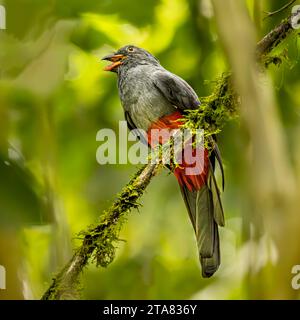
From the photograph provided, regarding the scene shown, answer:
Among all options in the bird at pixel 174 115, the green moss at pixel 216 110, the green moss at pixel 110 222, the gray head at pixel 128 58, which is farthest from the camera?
the gray head at pixel 128 58

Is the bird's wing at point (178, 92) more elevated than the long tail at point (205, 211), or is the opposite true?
the bird's wing at point (178, 92)

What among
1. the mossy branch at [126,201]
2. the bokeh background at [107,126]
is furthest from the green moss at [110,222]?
the bokeh background at [107,126]

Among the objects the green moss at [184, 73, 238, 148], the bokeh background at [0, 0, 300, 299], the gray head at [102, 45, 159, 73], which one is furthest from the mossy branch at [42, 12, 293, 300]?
the gray head at [102, 45, 159, 73]

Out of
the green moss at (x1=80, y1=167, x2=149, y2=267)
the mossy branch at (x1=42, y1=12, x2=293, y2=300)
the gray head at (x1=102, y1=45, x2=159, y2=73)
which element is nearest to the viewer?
the mossy branch at (x1=42, y1=12, x2=293, y2=300)

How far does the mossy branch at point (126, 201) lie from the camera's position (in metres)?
2.42

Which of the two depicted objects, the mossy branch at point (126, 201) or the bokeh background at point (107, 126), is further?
the bokeh background at point (107, 126)

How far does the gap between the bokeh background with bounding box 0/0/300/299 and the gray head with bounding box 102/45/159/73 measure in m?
0.07

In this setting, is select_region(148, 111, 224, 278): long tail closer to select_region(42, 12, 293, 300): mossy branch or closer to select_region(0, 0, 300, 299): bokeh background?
select_region(0, 0, 300, 299): bokeh background

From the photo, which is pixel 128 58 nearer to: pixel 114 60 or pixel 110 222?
pixel 114 60

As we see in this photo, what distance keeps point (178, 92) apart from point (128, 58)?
597mm

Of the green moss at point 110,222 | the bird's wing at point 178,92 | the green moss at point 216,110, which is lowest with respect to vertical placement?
the green moss at point 110,222

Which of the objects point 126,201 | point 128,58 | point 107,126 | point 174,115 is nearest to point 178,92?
point 174,115

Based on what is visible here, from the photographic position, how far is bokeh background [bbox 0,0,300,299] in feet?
10.3

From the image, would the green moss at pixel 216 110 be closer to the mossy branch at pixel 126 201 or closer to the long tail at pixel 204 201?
the mossy branch at pixel 126 201
